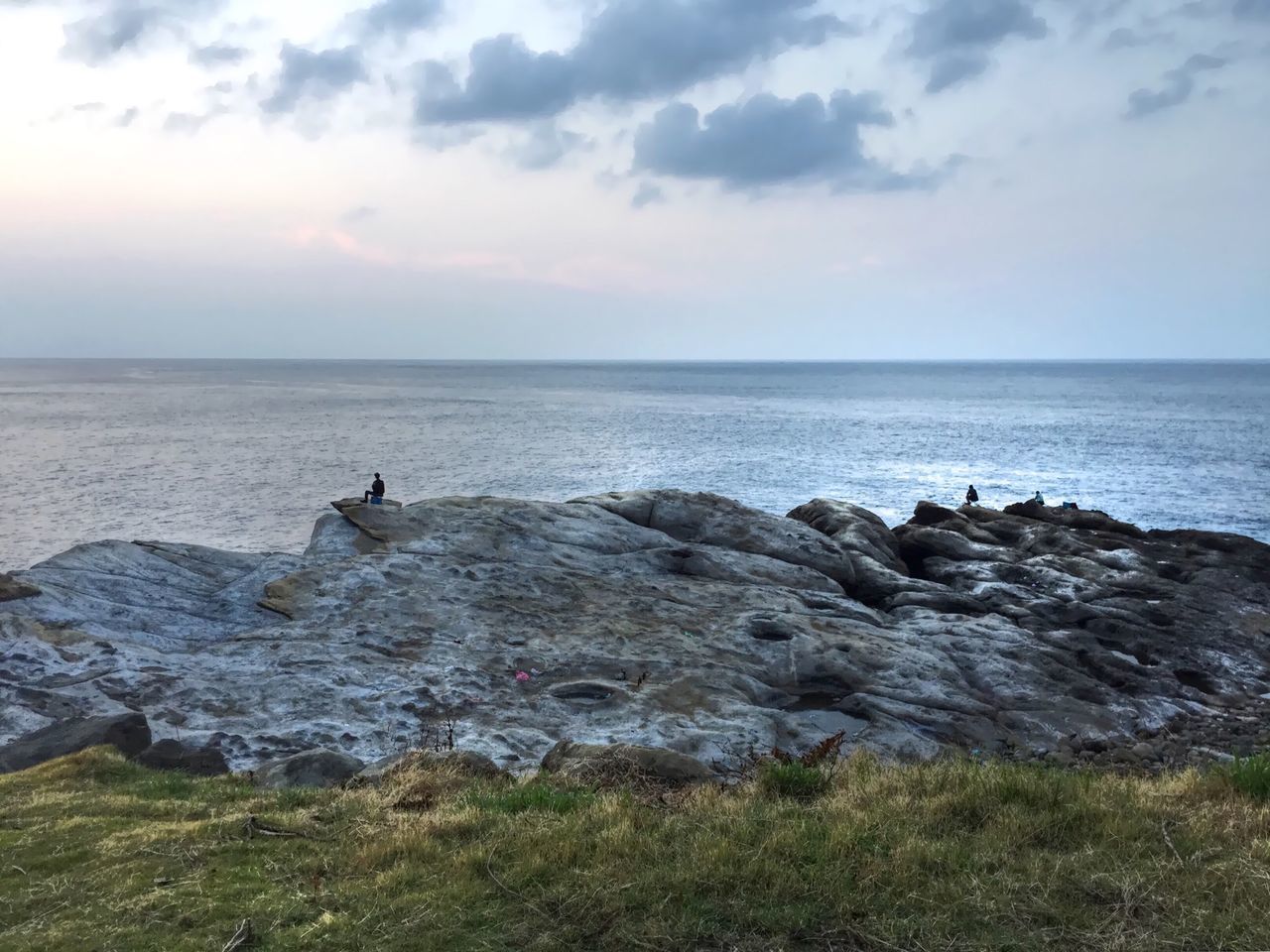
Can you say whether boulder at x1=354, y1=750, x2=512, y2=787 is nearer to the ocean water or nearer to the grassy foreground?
the grassy foreground

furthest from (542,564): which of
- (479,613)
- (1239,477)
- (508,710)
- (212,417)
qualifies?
(212,417)

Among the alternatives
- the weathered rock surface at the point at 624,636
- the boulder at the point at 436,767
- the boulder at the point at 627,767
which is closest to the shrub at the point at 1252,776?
the boulder at the point at 627,767

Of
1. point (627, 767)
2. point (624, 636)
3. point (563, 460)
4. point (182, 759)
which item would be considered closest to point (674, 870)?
point (627, 767)

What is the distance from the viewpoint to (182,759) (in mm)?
15094

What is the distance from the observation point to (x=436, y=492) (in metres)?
67.8

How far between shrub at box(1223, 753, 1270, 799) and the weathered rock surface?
32.5ft

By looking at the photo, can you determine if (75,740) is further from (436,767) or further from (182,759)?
(436,767)

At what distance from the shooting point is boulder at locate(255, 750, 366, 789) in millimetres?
14070

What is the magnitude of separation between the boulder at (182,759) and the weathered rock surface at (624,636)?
4.64 ft

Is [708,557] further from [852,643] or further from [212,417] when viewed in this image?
[212,417]

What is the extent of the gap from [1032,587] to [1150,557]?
8.54 meters

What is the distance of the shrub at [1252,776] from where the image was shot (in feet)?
33.9

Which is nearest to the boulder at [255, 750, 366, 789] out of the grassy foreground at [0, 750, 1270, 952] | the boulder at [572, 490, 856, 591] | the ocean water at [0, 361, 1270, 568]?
the grassy foreground at [0, 750, 1270, 952]

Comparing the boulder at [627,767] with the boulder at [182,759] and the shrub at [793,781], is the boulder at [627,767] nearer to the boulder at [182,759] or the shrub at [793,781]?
the shrub at [793,781]
